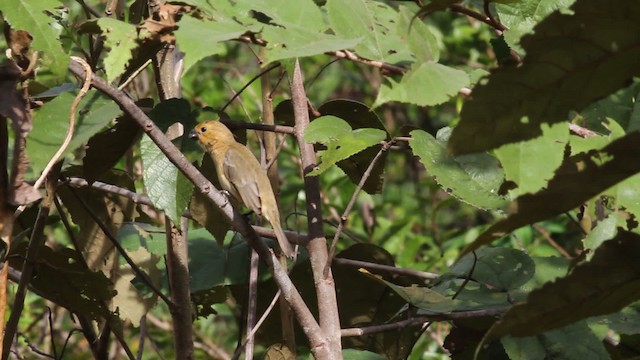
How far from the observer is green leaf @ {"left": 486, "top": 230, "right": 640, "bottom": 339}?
3.48 ft

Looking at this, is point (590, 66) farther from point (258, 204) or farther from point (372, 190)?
point (258, 204)

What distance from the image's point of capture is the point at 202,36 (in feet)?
4.04

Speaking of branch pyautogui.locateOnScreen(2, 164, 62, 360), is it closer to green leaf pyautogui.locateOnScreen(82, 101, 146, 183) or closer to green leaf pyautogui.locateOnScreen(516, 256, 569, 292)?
green leaf pyautogui.locateOnScreen(82, 101, 146, 183)

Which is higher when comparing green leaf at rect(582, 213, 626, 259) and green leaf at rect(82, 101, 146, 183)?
green leaf at rect(82, 101, 146, 183)

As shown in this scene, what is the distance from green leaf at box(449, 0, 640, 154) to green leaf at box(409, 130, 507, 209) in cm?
54

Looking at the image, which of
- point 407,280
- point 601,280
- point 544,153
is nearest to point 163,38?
point 544,153

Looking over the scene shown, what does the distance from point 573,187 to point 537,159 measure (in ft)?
0.68

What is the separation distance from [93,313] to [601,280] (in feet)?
4.36

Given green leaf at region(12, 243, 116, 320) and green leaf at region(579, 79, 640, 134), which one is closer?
green leaf at region(579, 79, 640, 134)

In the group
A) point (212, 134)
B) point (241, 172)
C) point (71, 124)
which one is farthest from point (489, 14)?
point (241, 172)

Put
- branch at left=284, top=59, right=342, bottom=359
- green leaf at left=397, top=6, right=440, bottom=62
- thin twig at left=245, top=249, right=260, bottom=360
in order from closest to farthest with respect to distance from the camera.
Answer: green leaf at left=397, top=6, right=440, bottom=62
branch at left=284, top=59, right=342, bottom=359
thin twig at left=245, top=249, right=260, bottom=360

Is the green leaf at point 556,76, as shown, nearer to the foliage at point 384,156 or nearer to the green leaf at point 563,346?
the foliage at point 384,156

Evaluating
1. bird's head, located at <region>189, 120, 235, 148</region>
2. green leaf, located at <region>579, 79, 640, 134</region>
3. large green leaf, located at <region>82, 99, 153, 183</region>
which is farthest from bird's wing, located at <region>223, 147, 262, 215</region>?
green leaf, located at <region>579, 79, 640, 134</region>

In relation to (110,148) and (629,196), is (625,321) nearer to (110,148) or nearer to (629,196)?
(629,196)
